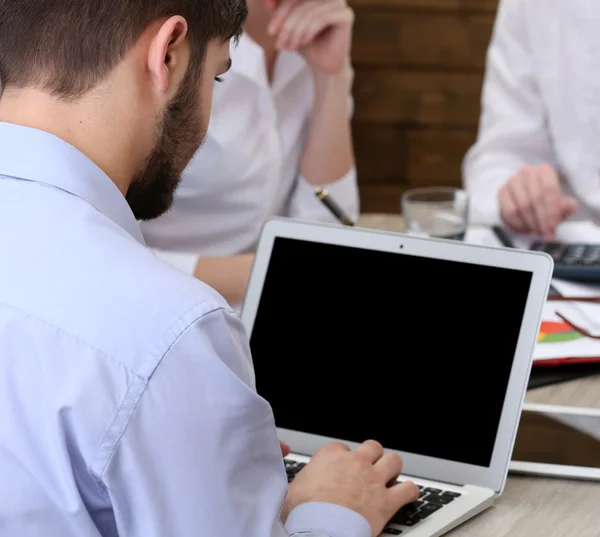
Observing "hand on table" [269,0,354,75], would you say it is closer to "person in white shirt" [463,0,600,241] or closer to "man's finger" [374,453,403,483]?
"person in white shirt" [463,0,600,241]

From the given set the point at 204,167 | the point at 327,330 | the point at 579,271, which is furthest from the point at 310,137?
the point at 327,330

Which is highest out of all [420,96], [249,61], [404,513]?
[249,61]

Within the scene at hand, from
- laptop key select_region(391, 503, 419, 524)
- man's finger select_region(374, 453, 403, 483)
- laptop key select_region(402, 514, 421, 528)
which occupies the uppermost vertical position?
man's finger select_region(374, 453, 403, 483)

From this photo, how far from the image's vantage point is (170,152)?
0.85 meters

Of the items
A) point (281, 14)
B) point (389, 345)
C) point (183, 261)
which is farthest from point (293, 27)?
point (389, 345)

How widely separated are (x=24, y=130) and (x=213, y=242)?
3.18 feet

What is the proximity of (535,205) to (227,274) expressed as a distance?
55 centimetres

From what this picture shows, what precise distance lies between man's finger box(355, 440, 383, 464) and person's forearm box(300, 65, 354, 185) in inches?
37.0

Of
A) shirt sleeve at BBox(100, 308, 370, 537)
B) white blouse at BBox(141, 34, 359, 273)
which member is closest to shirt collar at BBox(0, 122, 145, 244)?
shirt sleeve at BBox(100, 308, 370, 537)

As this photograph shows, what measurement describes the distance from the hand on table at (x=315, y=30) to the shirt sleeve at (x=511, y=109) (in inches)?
16.5

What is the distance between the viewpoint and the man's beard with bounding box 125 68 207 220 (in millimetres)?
821

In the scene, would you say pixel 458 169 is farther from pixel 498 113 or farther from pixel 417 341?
pixel 417 341

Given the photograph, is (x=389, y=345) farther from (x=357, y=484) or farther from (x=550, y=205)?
(x=550, y=205)

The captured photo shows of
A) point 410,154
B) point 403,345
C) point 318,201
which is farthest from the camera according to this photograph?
point 410,154
